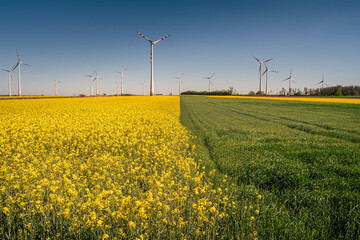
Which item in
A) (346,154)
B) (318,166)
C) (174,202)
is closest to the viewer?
(174,202)

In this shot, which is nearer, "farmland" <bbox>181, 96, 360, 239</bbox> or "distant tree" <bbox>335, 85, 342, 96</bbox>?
"farmland" <bbox>181, 96, 360, 239</bbox>

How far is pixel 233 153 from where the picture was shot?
7637 millimetres

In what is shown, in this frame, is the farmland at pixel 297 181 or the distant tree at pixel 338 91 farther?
the distant tree at pixel 338 91

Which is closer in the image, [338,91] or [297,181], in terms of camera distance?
[297,181]

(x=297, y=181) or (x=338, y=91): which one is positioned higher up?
(x=338, y=91)

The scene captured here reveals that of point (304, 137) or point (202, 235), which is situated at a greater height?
point (304, 137)

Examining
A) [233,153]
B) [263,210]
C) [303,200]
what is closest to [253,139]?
[233,153]

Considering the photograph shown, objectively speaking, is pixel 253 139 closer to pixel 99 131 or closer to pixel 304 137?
pixel 304 137

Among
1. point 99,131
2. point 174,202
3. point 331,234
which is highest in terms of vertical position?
point 99,131

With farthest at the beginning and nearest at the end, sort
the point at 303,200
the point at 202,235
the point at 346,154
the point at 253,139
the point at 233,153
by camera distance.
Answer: the point at 253,139 < the point at 233,153 < the point at 346,154 < the point at 303,200 < the point at 202,235

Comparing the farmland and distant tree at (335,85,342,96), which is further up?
distant tree at (335,85,342,96)

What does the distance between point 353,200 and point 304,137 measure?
6524mm

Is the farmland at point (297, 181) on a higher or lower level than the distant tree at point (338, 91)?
lower

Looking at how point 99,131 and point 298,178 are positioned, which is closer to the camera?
point 298,178
